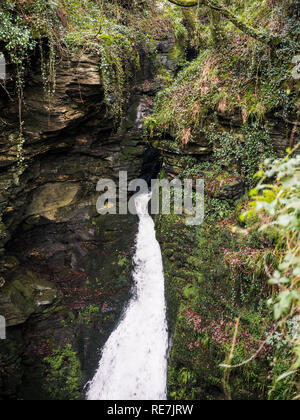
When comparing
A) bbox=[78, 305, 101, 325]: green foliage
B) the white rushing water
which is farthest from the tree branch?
→ bbox=[78, 305, 101, 325]: green foliage

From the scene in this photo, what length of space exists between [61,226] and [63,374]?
352 cm

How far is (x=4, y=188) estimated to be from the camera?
5.19 meters

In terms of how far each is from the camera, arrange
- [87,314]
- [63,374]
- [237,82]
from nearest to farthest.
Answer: [237,82]
[63,374]
[87,314]

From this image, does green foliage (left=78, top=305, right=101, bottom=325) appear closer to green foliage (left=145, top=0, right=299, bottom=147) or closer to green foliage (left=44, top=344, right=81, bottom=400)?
green foliage (left=44, top=344, right=81, bottom=400)

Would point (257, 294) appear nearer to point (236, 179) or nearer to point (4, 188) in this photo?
point (236, 179)

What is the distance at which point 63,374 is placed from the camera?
221 inches

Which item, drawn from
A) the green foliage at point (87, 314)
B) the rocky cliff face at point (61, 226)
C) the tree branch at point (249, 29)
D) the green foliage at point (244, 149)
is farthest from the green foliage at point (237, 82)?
the green foliage at point (87, 314)

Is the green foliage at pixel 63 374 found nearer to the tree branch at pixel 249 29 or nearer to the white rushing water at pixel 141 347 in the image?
the white rushing water at pixel 141 347

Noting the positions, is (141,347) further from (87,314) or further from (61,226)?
(61,226)

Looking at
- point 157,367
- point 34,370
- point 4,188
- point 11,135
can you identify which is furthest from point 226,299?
point 11,135

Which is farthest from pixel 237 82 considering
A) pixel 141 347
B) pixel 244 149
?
pixel 141 347

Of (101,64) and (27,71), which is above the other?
(101,64)

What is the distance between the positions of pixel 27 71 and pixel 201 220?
15.6 ft

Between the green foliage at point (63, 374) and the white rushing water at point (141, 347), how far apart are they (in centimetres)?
42
